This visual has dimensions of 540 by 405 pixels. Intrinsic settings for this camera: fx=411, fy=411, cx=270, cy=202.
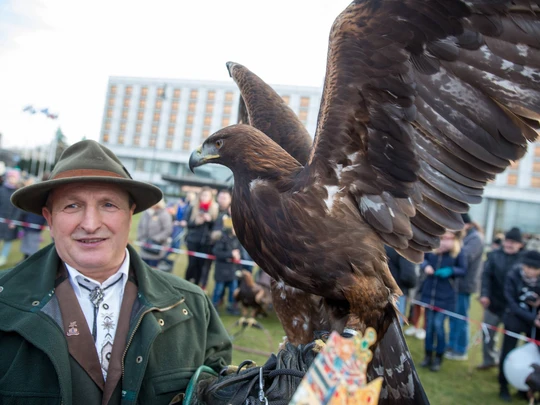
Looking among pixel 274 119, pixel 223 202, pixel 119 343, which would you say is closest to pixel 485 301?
pixel 223 202

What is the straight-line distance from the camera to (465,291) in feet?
21.1

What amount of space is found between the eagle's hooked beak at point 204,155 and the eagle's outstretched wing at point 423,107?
1.52 ft

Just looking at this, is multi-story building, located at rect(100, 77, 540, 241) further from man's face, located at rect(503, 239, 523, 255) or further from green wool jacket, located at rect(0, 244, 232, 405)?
green wool jacket, located at rect(0, 244, 232, 405)

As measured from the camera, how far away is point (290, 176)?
5.90 feet

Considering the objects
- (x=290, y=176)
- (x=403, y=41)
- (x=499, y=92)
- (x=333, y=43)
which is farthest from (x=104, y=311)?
(x=499, y=92)

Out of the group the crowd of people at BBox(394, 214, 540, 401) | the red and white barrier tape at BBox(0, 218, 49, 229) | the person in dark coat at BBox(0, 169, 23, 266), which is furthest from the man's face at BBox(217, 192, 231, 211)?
the person in dark coat at BBox(0, 169, 23, 266)

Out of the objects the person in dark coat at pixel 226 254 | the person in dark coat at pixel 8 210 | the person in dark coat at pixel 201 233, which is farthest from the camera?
the person in dark coat at pixel 8 210

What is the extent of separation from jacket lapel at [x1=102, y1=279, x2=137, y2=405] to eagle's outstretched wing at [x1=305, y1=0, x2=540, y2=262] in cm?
103

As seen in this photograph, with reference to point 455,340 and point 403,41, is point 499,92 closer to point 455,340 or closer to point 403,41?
point 403,41

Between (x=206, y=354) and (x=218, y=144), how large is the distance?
107 centimetres

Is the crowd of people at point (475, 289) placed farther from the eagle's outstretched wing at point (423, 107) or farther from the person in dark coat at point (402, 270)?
the eagle's outstretched wing at point (423, 107)

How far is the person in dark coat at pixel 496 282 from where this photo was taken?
5.82 meters

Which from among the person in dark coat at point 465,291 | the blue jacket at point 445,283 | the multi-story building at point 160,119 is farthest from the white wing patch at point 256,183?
the multi-story building at point 160,119

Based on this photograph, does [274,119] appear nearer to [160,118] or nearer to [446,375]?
[446,375]
